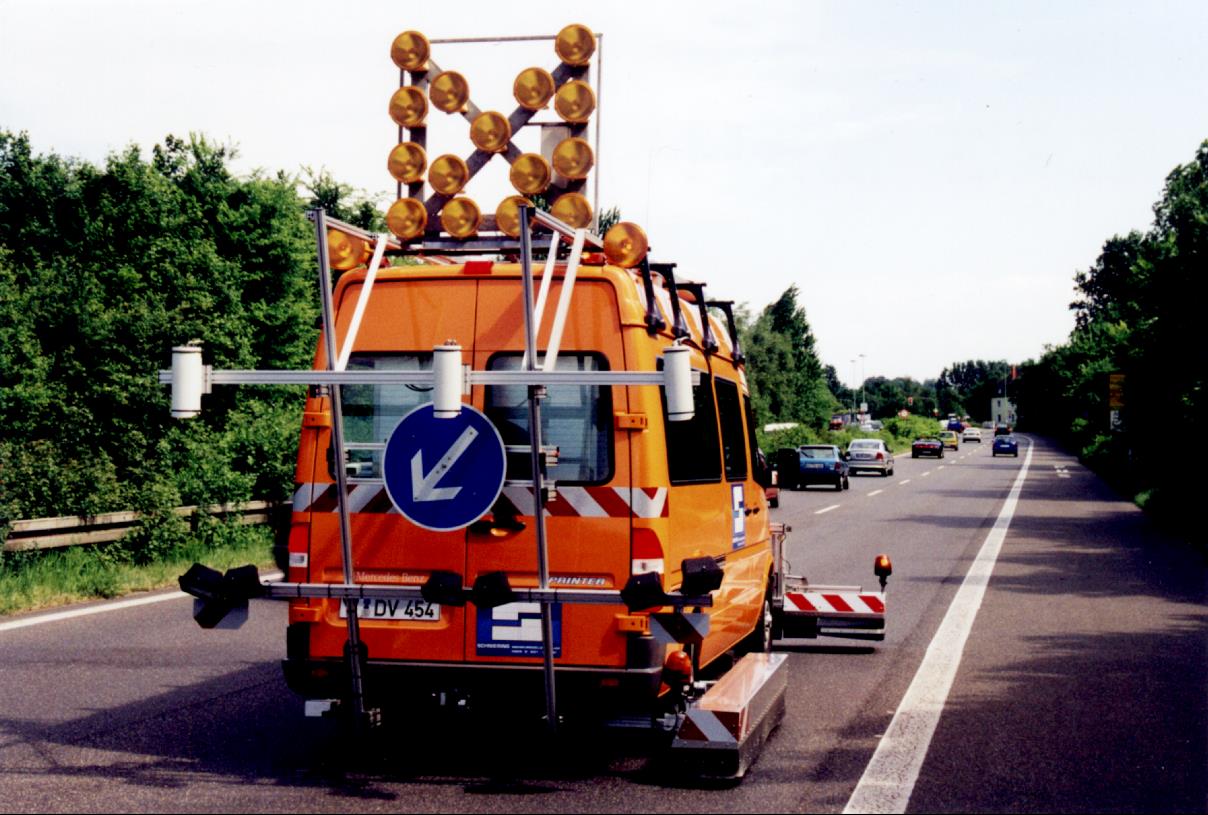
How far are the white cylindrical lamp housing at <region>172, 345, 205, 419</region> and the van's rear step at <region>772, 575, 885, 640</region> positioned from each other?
5926 millimetres

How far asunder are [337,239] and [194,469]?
12.2m

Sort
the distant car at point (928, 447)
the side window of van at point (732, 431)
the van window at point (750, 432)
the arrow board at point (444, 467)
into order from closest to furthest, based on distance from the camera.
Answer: the arrow board at point (444, 467) → the side window of van at point (732, 431) → the van window at point (750, 432) → the distant car at point (928, 447)

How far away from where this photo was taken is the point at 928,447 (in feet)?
269

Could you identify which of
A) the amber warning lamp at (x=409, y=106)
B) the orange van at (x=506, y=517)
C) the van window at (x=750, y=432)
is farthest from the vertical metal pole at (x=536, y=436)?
the van window at (x=750, y=432)

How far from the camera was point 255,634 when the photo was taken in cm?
1108

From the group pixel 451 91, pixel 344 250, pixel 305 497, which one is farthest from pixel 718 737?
pixel 451 91

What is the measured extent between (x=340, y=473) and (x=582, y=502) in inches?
44.8

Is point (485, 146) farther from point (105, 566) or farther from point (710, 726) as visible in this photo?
point (105, 566)

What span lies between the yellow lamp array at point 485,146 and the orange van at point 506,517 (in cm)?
28

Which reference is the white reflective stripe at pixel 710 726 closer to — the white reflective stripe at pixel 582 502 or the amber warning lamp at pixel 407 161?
the white reflective stripe at pixel 582 502

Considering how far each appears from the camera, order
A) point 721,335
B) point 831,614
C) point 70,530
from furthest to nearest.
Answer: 1. point 70,530
2. point 831,614
3. point 721,335

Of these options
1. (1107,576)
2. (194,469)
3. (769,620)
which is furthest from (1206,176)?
(769,620)

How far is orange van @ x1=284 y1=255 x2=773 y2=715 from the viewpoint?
19.4 ft

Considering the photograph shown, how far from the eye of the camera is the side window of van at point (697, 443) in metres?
6.36
